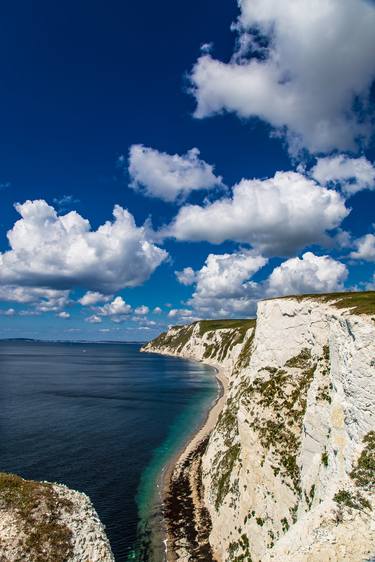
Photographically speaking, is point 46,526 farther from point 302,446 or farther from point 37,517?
point 302,446

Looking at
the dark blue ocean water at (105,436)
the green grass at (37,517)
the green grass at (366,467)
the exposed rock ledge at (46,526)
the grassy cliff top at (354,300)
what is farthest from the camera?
the dark blue ocean water at (105,436)

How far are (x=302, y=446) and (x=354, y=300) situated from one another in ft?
46.2

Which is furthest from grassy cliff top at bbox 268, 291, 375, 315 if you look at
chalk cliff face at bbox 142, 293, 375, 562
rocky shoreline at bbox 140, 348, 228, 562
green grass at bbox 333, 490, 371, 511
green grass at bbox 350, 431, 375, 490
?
rocky shoreline at bbox 140, 348, 228, 562

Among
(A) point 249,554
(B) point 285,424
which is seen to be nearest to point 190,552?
(A) point 249,554

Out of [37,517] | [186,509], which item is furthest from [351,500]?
[186,509]

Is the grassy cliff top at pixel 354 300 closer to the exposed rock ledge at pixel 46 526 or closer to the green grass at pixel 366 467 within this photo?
the green grass at pixel 366 467

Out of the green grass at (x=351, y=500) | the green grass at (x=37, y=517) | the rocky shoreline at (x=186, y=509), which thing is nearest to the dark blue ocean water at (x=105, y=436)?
the rocky shoreline at (x=186, y=509)

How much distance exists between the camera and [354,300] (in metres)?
35.6

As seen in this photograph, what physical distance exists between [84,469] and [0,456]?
14.1 m

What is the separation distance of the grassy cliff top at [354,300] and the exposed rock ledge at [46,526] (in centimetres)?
2200

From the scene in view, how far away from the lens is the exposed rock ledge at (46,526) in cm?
1819

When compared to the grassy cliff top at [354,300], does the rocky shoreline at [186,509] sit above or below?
below

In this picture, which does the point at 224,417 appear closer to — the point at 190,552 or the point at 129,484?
the point at 129,484

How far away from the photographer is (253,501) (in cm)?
3444
